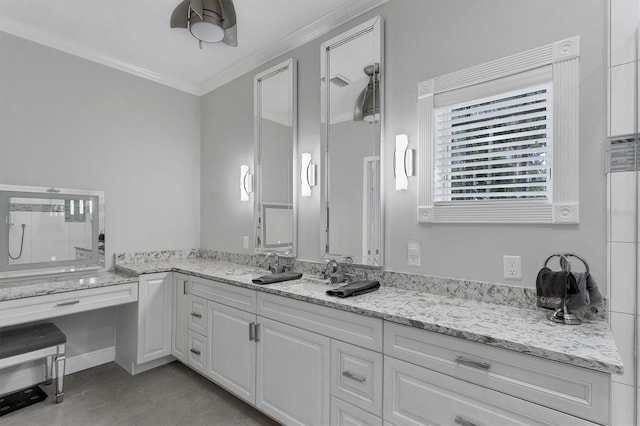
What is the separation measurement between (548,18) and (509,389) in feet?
5.47

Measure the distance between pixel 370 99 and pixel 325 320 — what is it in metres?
1.45

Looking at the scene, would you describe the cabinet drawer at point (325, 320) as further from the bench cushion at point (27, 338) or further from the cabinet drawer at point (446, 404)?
the bench cushion at point (27, 338)

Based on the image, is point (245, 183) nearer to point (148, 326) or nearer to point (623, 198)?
point (148, 326)

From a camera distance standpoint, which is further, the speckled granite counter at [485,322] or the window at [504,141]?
the window at [504,141]

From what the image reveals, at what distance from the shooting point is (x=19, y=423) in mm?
2188

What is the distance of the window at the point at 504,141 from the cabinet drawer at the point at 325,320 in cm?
74

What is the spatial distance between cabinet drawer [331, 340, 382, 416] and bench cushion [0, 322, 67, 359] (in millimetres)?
2092

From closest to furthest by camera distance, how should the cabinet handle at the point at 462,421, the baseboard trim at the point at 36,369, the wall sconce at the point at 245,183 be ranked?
the cabinet handle at the point at 462,421
the baseboard trim at the point at 36,369
the wall sconce at the point at 245,183

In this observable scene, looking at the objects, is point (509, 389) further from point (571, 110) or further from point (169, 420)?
point (169, 420)

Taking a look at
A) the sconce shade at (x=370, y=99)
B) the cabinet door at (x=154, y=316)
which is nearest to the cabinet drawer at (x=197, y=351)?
the cabinet door at (x=154, y=316)

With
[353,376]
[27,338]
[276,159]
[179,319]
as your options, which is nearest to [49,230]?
[27,338]

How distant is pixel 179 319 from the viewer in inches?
116

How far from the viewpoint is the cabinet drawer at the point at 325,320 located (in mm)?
1601

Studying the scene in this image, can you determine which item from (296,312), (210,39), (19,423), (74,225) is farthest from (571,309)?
(74,225)
